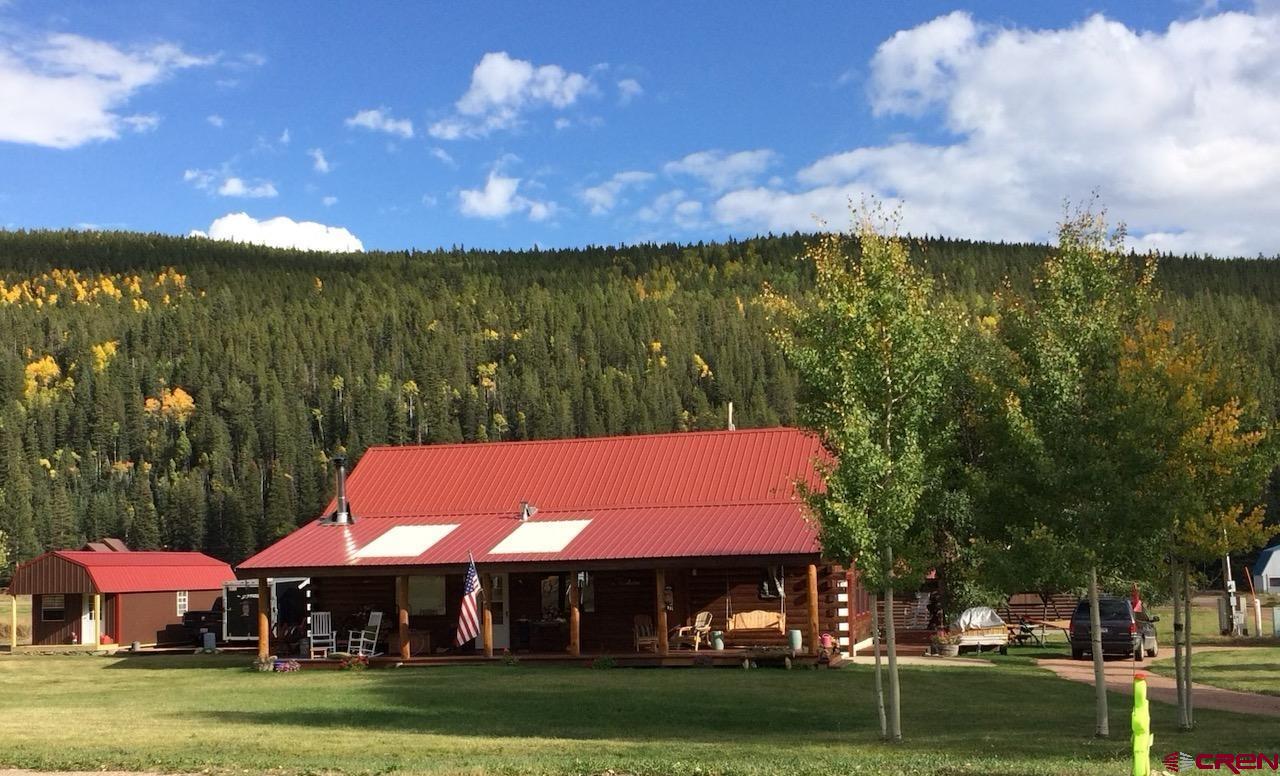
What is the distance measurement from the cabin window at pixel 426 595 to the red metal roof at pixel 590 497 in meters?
1.40

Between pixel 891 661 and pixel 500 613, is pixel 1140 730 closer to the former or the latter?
pixel 891 661

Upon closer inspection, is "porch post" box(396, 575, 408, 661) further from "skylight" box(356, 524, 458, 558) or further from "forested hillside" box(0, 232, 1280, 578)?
"forested hillside" box(0, 232, 1280, 578)

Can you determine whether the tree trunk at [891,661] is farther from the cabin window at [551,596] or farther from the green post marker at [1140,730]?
the cabin window at [551,596]

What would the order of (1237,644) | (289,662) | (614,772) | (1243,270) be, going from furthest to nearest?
(1243,270) → (1237,644) → (289,662) → (614,772)

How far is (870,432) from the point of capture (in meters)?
16.5

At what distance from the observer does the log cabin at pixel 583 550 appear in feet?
92.8

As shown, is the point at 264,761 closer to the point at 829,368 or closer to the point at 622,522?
the point at 829,368

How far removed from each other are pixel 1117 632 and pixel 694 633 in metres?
10.0

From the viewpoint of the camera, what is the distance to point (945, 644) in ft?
103

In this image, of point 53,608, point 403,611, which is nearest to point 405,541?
point 403,611

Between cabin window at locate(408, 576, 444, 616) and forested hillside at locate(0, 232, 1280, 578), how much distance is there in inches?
3400

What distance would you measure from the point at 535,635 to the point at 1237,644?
20304mm

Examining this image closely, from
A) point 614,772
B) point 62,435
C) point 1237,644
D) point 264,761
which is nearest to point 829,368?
point 614,772

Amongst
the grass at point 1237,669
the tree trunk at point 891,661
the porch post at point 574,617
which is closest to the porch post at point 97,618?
the porch post at point 574,617
